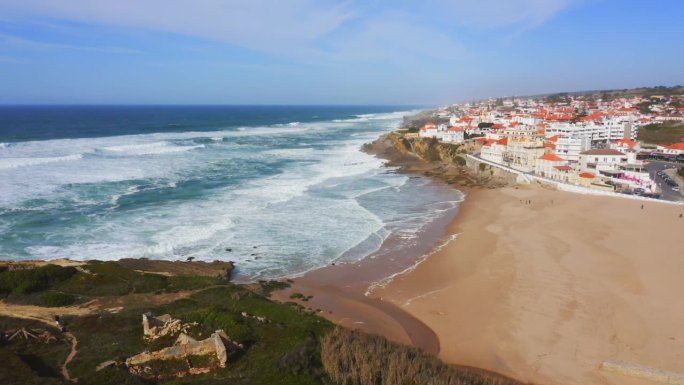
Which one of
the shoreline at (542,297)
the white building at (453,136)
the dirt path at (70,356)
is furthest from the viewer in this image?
the white building at (453,136)

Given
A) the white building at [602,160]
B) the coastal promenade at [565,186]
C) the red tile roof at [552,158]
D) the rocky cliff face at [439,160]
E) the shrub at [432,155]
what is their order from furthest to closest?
the shrub at [432,155] < the rocky cliff face at [439,160] < the red tile roof at [552,158] < the white building at [602,160] < the coastal promenade at [565,186]

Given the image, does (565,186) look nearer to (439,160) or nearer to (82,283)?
(439,160)

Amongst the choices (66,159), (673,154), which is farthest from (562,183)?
(66,159)

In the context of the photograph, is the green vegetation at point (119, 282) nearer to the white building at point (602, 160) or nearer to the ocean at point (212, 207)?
the ocean at point (212, 207)

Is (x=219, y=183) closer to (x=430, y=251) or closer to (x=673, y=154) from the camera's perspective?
(x=430, y=251)

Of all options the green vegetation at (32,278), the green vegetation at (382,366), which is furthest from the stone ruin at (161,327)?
the green vegetation at (32,278)

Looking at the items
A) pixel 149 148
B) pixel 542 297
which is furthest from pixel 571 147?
pixel 149 148
